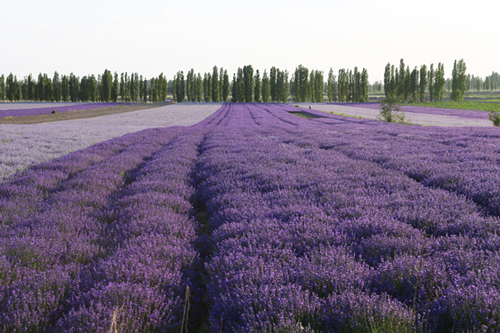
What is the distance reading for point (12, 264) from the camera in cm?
343

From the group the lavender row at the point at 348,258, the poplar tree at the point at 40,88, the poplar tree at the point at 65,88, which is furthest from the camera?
the poplar tree at the point at 65,88

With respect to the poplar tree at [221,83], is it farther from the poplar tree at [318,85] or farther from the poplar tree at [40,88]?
the poplar tree at [40,88]

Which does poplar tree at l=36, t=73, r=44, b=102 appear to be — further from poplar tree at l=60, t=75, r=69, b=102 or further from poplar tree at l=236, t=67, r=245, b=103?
poplar tree at l=236, t=67, r=245, b=103

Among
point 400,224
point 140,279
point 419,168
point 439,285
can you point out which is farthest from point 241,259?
point 419,168

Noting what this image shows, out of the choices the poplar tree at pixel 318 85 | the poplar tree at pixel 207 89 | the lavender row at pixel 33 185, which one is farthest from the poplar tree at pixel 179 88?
the lavender row at pixel 33 185

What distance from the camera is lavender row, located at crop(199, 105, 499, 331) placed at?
2.39 meters

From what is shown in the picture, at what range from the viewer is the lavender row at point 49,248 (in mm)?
2783

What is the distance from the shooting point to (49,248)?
12.7 ft

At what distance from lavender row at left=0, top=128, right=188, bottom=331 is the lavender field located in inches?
0.8

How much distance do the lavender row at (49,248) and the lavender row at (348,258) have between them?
144cm

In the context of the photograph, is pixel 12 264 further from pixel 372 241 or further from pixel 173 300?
pixel 372 241

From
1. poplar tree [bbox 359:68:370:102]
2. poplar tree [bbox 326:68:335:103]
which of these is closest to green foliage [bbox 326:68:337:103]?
poplar tree [bbox 326:68:335:103]

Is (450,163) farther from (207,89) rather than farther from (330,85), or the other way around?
(330,85)

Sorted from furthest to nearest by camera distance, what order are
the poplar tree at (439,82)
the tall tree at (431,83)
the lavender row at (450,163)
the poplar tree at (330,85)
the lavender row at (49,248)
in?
the poplar tree at (330,85), the tall tree at (431,83), the poplar tree at (439,82), the lavender row at (450,163), the lavender row at (49,248)
